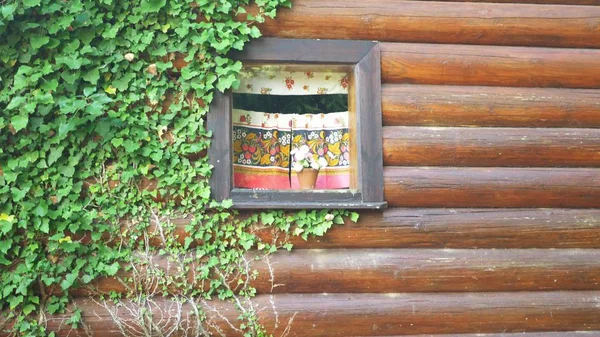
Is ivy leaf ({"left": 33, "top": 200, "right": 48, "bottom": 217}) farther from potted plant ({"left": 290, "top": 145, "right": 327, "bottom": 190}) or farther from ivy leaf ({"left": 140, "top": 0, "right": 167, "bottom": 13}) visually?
potted plant ({"left": 290, "top": 145, "right": 327, "bottom": 190})

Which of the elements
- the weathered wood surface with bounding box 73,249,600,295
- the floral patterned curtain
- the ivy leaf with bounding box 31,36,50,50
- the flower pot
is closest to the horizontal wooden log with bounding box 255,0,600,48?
the floral patterned curtain

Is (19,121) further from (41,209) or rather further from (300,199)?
(300,199)

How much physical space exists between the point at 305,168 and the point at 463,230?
46.5 inches

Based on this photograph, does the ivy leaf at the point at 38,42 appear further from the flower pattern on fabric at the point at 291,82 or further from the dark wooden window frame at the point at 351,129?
the flower pattern on fabric at the point at 291,82

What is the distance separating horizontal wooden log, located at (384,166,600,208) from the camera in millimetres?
4742

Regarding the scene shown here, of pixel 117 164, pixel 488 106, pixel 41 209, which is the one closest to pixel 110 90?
pixel 117 164

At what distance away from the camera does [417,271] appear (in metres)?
4.68

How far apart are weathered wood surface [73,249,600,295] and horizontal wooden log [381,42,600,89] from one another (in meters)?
1.22

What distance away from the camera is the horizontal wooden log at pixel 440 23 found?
4.80m

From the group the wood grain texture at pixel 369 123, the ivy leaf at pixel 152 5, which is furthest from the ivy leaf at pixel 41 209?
the wood grain texture at pixel 369 123

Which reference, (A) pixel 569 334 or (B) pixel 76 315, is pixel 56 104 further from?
(A) pixel 569 334

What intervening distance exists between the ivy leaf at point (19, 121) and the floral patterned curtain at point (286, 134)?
4.55 feet

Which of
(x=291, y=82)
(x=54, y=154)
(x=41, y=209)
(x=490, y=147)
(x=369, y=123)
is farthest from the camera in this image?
(x=291, y=82)

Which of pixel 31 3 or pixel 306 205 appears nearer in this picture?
pixel 31 3
